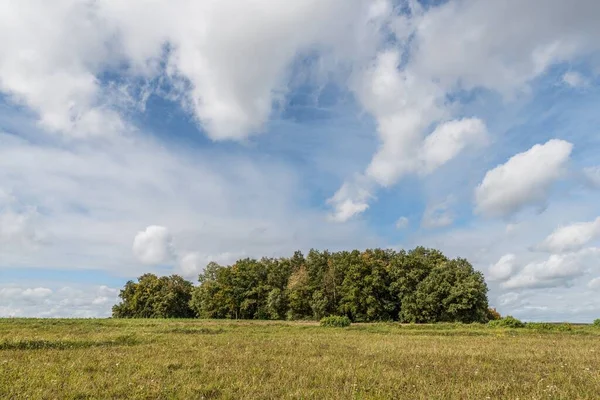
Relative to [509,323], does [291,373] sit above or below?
below

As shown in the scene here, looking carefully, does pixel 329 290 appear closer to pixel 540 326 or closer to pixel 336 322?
pixel 336 322

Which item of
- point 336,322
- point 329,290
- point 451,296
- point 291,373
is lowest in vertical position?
point 291,373

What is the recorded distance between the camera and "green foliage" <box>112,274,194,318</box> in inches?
3733

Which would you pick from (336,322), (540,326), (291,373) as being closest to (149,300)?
(336,322)

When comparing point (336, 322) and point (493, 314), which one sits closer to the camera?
point (336, 322)

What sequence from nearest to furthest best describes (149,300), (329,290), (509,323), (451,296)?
(509,323) → (451,296) → (329,290) → (149,300)

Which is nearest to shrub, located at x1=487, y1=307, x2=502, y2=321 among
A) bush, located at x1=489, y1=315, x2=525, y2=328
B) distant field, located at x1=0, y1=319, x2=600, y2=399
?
bush, located at x1=489, y1=315, x2=525, y2=328

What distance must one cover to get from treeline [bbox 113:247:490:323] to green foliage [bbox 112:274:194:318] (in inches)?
8.9

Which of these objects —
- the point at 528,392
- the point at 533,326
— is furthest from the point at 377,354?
the point at 533,326

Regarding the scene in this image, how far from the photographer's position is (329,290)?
265ft

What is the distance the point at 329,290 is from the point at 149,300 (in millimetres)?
44631

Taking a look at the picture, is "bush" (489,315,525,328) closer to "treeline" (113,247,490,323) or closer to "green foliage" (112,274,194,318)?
"treeline" (113,247,490,323)

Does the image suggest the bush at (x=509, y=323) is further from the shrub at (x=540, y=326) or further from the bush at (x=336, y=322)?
the bush at (x=336, y=322)

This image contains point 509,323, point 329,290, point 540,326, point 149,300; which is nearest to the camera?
point 540,326
